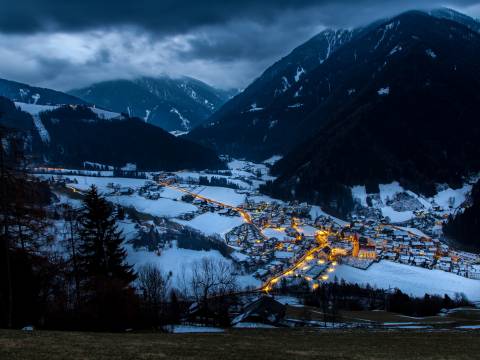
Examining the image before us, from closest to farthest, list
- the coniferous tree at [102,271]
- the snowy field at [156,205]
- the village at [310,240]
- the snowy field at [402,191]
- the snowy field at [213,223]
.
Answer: the coniferous tree at [102,271] < the village at [310,240] < the snowy field at [213,223] < the snowy field at [156,205] < the snowy field at [402,191]

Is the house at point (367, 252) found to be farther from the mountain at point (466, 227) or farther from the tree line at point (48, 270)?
the tree line at point (48, 270)

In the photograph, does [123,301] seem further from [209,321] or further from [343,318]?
[343,318]

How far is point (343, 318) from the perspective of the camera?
58781 mm

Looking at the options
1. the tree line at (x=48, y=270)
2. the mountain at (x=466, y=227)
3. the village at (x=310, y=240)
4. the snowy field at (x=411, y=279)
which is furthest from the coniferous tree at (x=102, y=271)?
the mountain at (x=466, y=227)

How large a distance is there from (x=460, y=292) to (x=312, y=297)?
107 ft

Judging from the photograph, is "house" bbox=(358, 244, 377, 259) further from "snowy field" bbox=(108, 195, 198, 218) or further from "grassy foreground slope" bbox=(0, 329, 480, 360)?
"grassy foreground slope" bbox=(0, 329, 480, 360)

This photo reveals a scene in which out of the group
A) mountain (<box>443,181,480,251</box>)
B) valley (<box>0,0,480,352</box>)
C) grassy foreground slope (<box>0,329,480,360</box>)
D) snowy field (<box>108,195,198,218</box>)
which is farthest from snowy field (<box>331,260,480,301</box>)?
snowy field (<box>108,195,198,218</box>)

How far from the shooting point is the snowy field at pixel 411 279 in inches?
3413

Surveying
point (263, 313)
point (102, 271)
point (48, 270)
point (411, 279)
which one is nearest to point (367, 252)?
point (411, 279)

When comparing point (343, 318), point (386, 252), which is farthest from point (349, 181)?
point (343, 318)

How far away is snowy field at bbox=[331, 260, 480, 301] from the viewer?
3413 inches

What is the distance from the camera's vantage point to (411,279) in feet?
304

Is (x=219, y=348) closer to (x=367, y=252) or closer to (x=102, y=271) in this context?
(x=102, y=271)

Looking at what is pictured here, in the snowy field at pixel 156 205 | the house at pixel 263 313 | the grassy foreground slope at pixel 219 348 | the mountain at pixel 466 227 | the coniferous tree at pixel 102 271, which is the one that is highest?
the snowy field at pixel 156 205
